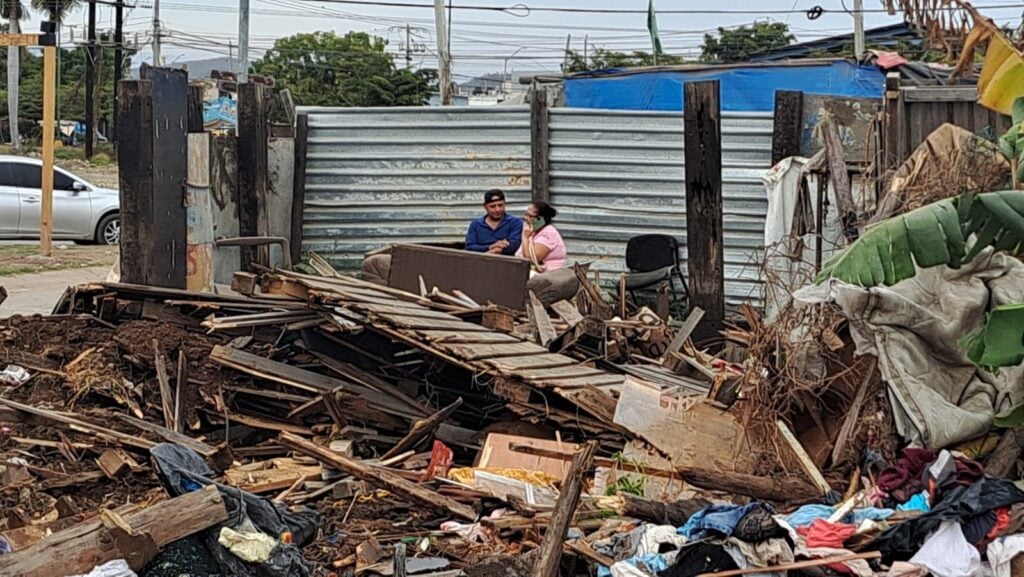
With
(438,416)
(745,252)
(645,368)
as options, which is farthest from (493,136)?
(438,416)

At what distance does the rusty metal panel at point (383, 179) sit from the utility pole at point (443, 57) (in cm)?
872

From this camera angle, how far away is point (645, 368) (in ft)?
29.4

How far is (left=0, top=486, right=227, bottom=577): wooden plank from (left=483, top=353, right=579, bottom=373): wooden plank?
8.92 ft

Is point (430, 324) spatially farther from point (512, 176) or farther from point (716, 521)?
point (512, 176)

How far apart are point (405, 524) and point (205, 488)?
4.89 ft

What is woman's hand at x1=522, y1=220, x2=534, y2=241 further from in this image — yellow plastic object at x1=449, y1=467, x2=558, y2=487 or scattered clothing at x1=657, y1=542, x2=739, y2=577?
scattered clothing at x1=657, y1=542, x2=739, y2=577

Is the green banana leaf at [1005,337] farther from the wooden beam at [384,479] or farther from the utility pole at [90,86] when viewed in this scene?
the utility pole at [90,86]

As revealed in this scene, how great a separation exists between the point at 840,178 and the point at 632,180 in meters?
4.25

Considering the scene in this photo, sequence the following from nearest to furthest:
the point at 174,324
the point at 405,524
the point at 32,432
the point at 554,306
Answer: the point at 405,524, the point at 32,432, the point at 174,324, the point at 554,306

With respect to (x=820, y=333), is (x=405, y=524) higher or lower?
lower

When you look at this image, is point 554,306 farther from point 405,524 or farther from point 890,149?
point 405,524

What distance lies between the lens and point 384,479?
21.3 feet

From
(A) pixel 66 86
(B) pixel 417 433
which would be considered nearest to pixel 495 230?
(B) pixel 417 433

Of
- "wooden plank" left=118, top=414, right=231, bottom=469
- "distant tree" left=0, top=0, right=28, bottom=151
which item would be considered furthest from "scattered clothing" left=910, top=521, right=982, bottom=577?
"distant tree" left=0, top=0, right=28, bottom=151
